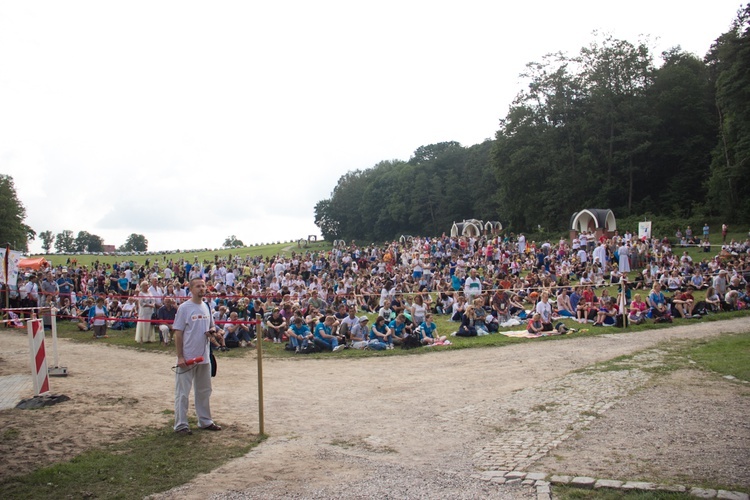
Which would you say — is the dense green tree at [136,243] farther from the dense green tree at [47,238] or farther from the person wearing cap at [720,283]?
the person wearing cap at [720,283]

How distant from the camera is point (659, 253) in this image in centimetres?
2806

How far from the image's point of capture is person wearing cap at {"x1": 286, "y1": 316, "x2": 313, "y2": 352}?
50.7 ft

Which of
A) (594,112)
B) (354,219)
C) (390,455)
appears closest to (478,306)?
(390,455)

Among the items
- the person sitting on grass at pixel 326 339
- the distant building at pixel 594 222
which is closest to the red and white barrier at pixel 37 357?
the person sitting on grass at pixel 326 339

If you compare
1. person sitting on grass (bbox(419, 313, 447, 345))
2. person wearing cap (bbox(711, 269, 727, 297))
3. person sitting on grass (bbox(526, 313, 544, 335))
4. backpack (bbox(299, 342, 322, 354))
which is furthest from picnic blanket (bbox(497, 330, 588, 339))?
person wearing cap (bbox(711, 269, 727, 297))

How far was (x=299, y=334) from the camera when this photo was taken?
15.6 m

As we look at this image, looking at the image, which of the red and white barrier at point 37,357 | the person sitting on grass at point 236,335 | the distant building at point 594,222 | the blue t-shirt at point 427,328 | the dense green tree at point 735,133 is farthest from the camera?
the dense green tree at point 735,133

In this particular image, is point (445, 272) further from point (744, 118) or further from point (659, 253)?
point (744, 118)

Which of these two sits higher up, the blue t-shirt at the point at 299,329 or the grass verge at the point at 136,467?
the blue t-shirt at the point at 299,329

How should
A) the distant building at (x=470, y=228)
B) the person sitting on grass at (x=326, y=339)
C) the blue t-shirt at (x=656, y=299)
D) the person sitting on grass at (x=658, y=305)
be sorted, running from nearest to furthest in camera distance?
the person sitting on grass at (x=326, y=339)
the person sitting on grass at (x=658, y=305)
the blue t-shirt at (x=656, y=299)
the distant building at (x=470, y=228)

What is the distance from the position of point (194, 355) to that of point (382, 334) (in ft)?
27.7

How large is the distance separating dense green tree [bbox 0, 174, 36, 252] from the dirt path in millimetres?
56080

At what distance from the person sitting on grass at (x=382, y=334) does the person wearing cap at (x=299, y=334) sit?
176cm

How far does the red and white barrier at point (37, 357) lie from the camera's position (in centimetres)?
895
